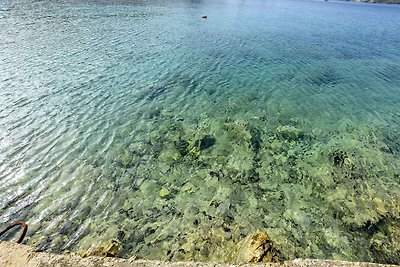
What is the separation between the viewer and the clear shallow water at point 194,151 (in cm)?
1123

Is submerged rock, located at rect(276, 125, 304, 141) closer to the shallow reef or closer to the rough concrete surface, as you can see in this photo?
the shallow reef

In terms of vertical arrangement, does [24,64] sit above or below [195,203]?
above

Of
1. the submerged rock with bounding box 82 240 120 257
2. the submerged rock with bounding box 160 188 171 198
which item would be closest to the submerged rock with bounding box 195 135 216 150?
the submerged rock with bounding box 160 188 171 198

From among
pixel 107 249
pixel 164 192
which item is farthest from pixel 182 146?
pixel 107 249

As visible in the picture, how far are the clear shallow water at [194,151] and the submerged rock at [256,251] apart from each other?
867 mm

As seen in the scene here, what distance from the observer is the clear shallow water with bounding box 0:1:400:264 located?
36.8ft

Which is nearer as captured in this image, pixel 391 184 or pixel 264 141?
pixel 391 184

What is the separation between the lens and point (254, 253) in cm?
914

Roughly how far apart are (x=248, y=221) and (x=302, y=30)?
54.9 metres

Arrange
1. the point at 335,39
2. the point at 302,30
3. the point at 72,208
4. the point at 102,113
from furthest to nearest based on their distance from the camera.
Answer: the point at 302,30 < the point at 335,39 < the point at 102,113 < the point at 72,208

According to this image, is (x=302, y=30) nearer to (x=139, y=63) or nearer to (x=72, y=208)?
(x=139, y=63)

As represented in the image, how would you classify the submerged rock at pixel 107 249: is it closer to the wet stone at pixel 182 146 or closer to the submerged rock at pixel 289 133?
the wet stone at pixel 182 146

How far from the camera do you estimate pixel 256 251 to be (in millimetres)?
9211

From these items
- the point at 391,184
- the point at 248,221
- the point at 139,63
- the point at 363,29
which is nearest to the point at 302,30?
the point at 363,29
